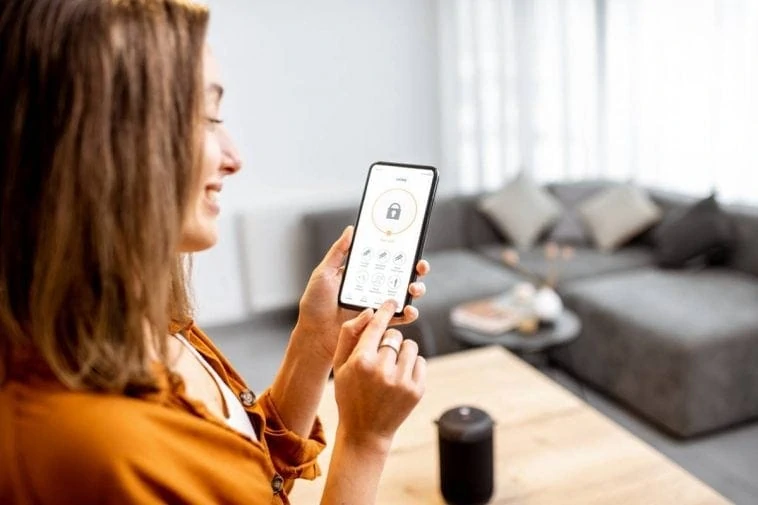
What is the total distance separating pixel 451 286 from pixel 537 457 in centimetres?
208

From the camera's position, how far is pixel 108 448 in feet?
1.76

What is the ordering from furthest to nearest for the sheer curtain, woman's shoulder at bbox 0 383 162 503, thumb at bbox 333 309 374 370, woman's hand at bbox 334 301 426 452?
the sheer curtain → thumb at bbox 333 309 374 370 → woman's hand at bbox 334 301 426 452 → woman's shoulder at bbox 0 383 162 503

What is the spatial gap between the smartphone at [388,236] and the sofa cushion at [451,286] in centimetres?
179

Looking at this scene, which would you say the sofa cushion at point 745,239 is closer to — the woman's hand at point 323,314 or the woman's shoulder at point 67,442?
the woman's hand at point 323,314

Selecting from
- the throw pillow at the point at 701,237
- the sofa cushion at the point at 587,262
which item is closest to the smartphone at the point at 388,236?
the sofa cushion at the point at 587,262

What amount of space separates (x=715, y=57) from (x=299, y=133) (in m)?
2.20

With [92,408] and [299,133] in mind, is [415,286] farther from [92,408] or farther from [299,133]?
[299,133]

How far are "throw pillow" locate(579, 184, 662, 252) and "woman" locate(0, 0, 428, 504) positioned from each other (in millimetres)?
3263

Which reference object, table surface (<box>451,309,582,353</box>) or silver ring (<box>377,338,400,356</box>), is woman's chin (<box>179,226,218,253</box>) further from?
table surface (<box>451,309,582,353</box>)

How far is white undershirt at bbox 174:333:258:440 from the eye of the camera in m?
0.80

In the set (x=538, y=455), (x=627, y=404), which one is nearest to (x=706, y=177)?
(x=627, y=404)

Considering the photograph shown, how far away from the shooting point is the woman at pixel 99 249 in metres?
0.55

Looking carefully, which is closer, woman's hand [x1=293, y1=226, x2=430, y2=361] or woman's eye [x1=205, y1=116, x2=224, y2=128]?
woman's eye [x1=205, y1=116, x2=224, y2=128]

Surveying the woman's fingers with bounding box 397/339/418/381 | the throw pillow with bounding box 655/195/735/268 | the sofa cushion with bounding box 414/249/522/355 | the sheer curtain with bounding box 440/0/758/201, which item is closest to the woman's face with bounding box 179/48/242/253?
the woman's fingers with bounding box 397/339/418/381
